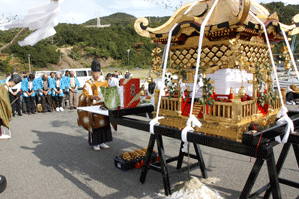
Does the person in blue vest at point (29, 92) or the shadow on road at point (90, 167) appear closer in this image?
the shadow on road at point (90, 167)

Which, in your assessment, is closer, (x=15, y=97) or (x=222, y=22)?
(x=222, y=22)

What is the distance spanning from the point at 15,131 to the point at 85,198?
5261 millimetres

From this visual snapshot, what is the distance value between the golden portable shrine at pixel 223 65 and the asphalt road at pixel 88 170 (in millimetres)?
1157

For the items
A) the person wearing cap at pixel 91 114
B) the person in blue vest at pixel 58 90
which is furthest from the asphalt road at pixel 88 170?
the person in blue vest at pixel 58 90

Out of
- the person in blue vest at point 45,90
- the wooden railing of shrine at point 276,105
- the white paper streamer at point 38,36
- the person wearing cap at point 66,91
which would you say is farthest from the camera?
the person wearing cap at point 66,91

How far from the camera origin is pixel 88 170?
4.10 m

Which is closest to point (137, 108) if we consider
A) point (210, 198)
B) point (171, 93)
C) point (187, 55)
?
point (171, 93)

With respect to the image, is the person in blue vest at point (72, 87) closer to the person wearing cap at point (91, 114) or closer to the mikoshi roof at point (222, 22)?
the person wearing cap at point (91, 114)

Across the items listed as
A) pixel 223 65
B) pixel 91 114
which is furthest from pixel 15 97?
pixel 223 65

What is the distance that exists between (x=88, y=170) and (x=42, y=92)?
746 centimetres

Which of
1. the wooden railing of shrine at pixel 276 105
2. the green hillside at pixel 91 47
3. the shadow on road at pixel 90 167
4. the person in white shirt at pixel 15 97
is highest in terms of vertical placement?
the green hillside at pixel 91 47

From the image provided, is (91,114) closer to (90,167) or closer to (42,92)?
(90,167)

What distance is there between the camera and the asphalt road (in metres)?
3.31

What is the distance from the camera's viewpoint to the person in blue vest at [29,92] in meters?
9.93
